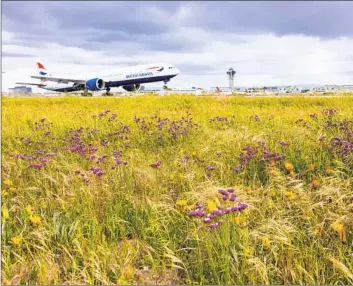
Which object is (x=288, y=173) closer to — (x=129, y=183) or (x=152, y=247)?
(x=129, y=183)

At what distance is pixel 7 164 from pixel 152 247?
1728mm

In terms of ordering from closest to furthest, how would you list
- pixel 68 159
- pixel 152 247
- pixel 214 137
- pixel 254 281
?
1. pixel 254 281
2. pixel 152 247
3. pixel 68 159
4. pixel 214 137

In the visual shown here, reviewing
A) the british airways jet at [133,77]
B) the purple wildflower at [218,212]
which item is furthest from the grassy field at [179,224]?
the british airways jet at [133,77]

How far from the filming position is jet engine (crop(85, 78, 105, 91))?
25411 mm

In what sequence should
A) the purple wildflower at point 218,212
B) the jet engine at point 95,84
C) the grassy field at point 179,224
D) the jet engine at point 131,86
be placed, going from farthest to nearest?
1. the jet engine at point 131,86
2. the jet engine at point 95,84
3. the grassy field at point 179,224
4. the purple wildflower at point 218,212

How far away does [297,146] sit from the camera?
13.3 feet

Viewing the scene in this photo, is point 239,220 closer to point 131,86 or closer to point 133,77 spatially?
point 133,77

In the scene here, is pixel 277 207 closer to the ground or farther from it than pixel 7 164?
closer to the ground

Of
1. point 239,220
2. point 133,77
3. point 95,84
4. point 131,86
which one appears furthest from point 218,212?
point 131,86

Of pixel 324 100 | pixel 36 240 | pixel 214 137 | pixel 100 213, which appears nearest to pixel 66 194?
pixel 100 213

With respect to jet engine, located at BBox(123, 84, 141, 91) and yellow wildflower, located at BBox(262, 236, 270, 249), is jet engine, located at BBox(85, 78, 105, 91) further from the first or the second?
yellow wildflower, located at BBox(262, 236, 270, 249)

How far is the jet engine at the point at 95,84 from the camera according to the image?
83.4 feet

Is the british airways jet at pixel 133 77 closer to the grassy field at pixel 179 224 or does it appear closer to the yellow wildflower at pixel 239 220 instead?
the grassy field at pixel 179 224

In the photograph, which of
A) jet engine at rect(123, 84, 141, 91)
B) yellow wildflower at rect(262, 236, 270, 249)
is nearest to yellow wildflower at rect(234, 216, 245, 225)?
yellow wildflower at rect(262, 236, 270, 249)
